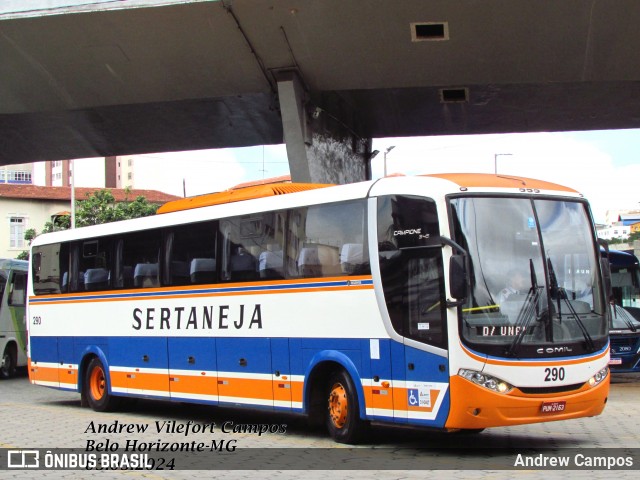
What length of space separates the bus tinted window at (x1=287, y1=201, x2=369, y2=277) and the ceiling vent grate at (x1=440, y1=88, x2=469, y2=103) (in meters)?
10.4

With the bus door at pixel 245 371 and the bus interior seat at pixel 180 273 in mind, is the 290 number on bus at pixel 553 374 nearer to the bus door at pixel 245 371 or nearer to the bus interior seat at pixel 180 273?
the bus door at pixel 245 371

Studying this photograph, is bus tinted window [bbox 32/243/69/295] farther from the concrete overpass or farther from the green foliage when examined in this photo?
the green foliage

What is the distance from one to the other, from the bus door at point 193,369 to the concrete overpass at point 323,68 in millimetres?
6459

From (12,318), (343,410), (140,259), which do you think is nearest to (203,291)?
(140,259)

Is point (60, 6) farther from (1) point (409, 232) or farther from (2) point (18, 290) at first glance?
(2) point (18, 290)

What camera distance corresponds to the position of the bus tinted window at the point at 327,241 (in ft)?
35.6

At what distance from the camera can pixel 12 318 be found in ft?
82.5

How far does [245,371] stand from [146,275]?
312 cm

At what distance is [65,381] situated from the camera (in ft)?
55.5

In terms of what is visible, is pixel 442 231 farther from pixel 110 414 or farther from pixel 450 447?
pixel 110 414

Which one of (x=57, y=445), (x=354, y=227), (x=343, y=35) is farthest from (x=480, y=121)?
(x=57, y=445)

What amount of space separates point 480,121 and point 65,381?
1264cm

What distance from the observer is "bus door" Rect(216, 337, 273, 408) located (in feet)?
40.1

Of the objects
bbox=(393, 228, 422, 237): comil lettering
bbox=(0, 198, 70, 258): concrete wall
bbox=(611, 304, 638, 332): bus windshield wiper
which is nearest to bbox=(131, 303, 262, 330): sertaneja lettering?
bbox=(393, 228, 422, 237): comil lettering
